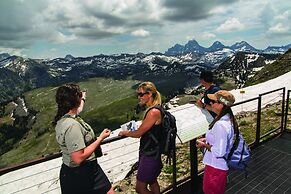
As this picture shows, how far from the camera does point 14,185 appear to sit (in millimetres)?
33344

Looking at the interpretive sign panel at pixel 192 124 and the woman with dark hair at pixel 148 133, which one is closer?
the woman with dark hair at pixel 148 133

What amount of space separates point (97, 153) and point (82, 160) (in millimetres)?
505

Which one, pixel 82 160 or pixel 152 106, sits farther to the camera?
pixel 152 106

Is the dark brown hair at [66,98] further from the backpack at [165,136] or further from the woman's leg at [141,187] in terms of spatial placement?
the woman's leg at [141,187]

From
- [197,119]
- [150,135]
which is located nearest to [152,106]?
[150,135]

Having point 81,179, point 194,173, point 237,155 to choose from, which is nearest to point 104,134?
point 81,179

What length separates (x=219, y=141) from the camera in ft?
14.8

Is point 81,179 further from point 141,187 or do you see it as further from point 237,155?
point 237,155

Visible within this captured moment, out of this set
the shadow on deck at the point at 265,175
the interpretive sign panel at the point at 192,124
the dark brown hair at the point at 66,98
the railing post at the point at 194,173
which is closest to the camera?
the dark brown hair at the point at 66,98

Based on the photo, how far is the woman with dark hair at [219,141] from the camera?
454 centimetres

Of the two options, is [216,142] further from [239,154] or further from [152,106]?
[152,106]

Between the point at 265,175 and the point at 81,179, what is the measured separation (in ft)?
17.1

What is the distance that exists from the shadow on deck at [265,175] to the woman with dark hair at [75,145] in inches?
116

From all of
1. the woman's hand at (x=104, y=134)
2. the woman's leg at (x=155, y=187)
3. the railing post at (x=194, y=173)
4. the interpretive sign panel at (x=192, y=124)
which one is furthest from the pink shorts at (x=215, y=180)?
the woman's hand at (x=104, y=134)
